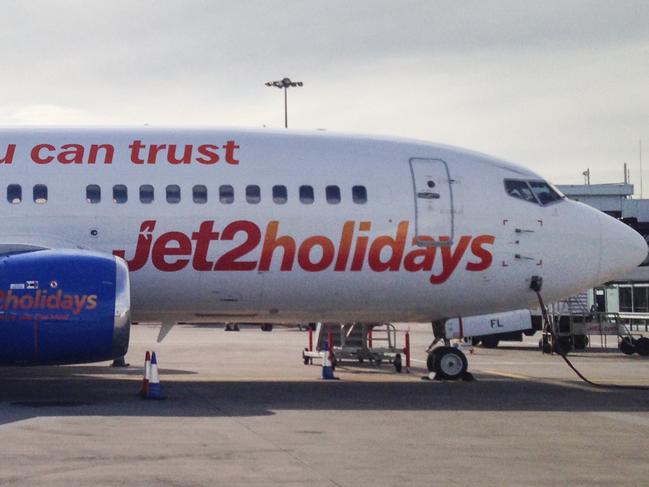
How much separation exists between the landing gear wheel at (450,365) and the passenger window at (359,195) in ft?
11.2

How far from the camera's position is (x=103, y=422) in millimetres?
13320

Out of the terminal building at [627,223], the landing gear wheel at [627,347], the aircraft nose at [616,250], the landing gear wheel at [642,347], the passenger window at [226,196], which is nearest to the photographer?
the passenger window at [226,196]

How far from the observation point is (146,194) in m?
18.6

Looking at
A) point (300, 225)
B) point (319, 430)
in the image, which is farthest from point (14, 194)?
point (319, 430)

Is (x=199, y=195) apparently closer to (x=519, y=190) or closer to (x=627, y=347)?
(x=519, y=190)

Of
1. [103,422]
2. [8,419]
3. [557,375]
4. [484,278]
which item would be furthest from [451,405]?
[557,375]

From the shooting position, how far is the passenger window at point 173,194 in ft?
61.0

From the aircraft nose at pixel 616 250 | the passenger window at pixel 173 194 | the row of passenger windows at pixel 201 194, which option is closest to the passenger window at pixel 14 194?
the row of passenger windows at pixel 201 194

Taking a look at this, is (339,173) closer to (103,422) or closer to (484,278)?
(484,278)

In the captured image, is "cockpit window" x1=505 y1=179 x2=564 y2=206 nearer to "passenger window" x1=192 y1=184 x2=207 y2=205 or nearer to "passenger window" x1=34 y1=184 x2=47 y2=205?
"passenger window" x1=192 y1=184 x2=207 y2=205

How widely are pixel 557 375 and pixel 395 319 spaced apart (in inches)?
196

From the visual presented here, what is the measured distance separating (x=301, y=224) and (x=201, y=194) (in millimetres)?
1833

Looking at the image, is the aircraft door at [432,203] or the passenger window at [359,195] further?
the aircraft door at [432,203]

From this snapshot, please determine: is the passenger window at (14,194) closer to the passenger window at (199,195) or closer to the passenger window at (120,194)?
the passenger window at (120,194)
